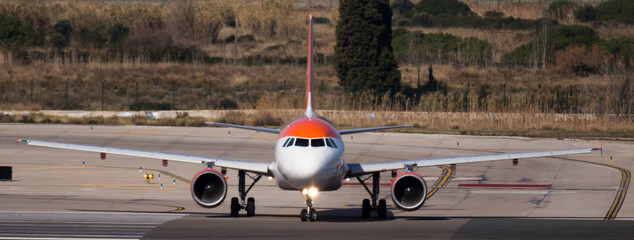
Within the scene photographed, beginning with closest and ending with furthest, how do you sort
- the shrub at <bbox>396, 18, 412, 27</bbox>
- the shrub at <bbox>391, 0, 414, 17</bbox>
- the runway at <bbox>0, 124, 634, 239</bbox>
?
1. the runway at <bbox>0, 124, 634, 239</bbox>
2. the shrub at <bbox>396, 18, 412, 27</bbox>
3. the shrub at <bbox>391, 0, 414, 17</bbox>

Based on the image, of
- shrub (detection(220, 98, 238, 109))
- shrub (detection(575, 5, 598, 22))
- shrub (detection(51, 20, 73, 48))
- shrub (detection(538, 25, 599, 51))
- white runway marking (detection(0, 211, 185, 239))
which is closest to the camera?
white runway marking (detection(0, 211, 185, 239))

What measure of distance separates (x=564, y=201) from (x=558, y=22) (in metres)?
96.4

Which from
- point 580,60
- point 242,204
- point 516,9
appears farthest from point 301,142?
point 516,9

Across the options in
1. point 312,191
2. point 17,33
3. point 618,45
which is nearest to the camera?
point 312,191

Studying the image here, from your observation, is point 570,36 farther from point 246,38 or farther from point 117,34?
point 117,34

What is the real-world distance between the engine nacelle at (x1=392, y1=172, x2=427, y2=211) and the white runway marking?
628 cm

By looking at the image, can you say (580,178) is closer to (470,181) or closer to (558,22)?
(470,181)

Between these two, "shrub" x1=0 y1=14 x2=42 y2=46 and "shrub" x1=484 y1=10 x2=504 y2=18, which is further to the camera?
"shrub" x1=484 y1=10 x2=504 y2=18

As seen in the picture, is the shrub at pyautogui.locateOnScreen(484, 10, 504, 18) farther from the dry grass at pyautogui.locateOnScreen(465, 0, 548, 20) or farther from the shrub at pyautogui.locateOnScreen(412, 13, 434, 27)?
the shrub at pyautogui.locateOnScreen(412, 13, 434, 27)

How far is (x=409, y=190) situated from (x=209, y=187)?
5.41m

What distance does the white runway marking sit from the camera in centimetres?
2081

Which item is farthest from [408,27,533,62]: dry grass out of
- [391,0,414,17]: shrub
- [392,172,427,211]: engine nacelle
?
[392,172,427,211]: engine nacelle

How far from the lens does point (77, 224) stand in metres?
22.7

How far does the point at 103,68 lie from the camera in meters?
91.5
